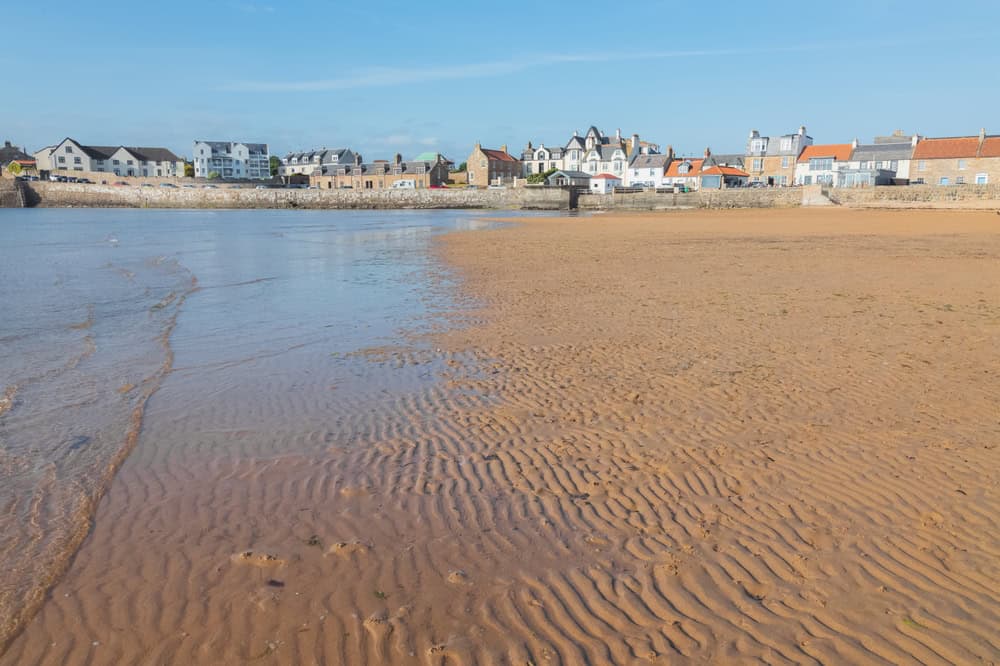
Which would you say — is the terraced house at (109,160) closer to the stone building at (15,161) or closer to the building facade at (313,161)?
the stone building at (15,161)

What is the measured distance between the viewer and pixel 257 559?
4.19m

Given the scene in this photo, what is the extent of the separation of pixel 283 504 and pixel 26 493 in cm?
212

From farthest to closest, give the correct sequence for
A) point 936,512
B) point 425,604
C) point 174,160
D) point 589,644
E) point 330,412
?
1. point 174,160
2. point 330,412
3. point 936,512
4. point 425,604
5. point 589,644

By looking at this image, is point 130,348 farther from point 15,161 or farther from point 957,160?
point 15,161

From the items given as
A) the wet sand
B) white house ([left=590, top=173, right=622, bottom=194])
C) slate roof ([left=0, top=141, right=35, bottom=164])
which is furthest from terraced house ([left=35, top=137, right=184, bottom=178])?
the wet sand

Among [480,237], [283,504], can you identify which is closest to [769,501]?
[283,504]

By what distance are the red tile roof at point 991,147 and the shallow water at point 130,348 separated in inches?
2728

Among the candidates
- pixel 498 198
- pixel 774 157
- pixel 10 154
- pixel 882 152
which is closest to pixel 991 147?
pixel 882 152

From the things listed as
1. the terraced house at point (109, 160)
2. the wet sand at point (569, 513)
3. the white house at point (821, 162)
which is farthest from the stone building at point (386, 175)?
the wet sand at point (569, 513)

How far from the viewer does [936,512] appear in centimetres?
452

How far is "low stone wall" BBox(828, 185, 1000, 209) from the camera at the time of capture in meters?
47.7

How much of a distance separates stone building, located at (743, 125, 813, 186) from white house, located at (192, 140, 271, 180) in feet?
336

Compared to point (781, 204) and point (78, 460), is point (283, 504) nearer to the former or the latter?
point (78, 460)

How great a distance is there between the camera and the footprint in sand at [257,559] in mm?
4141
